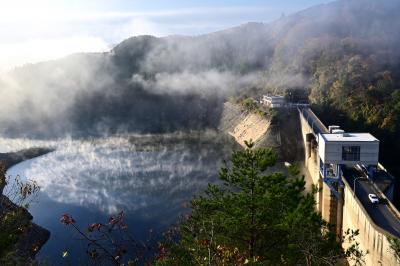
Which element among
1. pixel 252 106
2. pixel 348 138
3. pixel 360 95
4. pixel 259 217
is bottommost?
pixel 252 106

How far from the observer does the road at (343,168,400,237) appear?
29831mm

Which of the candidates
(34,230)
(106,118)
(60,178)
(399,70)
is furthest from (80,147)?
(399,70)

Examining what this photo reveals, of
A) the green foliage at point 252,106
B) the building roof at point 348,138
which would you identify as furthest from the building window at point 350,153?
the green foliage at point 252,106

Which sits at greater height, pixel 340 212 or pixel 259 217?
pixel 259 217

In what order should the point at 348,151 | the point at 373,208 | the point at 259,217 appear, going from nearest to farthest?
the point at 259,217 < the point at 373,208 < the point at 348,151

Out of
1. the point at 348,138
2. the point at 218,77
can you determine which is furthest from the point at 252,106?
the point at 348,138

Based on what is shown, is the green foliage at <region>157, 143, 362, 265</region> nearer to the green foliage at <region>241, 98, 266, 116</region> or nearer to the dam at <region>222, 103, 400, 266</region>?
the dam at <region>222, 103, 400, 266</region>

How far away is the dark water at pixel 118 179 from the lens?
4775cm

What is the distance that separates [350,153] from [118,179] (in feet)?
119

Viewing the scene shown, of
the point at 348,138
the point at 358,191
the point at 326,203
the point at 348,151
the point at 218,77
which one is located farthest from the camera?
the point at 218,77

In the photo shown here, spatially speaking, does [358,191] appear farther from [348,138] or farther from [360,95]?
[360,95]

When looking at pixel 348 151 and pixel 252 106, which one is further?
pixel 252 106

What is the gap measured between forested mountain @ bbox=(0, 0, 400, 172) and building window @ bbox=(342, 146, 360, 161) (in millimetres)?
27155

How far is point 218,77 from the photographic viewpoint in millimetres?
135000
